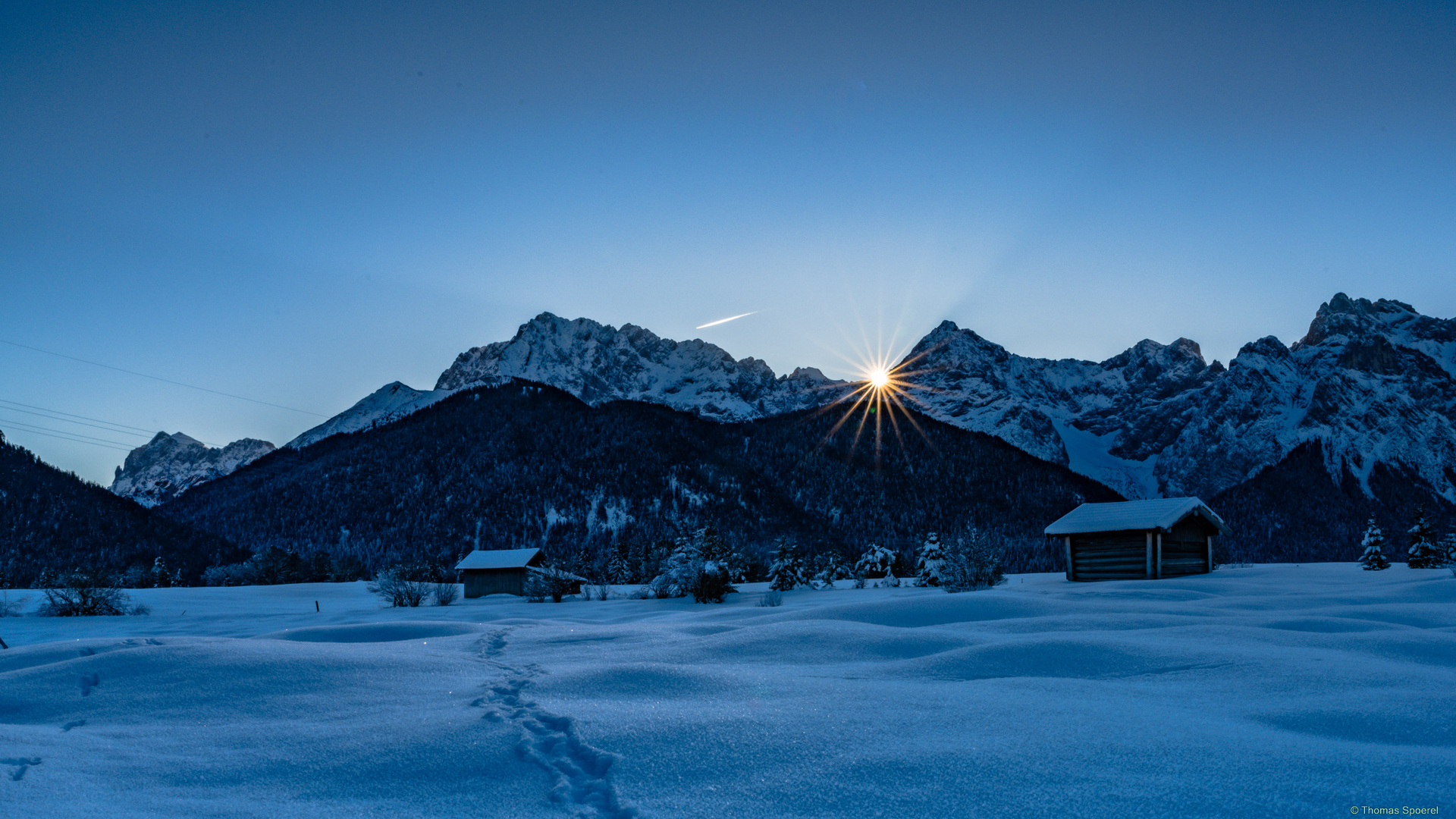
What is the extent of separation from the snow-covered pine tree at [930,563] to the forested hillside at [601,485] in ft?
204

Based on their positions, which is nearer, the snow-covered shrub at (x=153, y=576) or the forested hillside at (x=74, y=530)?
the snow-covered shrub at (x=153, y=576)

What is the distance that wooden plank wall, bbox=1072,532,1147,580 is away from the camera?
88.7 feet

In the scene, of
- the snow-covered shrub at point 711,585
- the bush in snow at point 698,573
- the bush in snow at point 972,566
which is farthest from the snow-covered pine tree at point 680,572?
the bush in snow at point 972,566

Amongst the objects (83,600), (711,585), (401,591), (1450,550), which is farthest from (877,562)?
(83,600)

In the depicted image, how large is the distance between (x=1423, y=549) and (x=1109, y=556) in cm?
1651

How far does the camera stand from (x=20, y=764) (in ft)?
15.1

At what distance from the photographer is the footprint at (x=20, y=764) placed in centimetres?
431

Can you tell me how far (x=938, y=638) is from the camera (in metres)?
9.93

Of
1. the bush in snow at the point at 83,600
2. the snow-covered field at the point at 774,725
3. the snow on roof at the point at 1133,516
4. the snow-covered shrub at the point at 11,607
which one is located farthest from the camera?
the snow-covered shrub at the point at 11,607

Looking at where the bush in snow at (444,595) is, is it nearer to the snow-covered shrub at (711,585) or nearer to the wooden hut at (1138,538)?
the snow-covered shrub at (711,585)

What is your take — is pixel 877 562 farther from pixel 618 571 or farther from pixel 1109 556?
pixel 618 571

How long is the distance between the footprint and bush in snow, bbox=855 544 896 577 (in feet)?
145

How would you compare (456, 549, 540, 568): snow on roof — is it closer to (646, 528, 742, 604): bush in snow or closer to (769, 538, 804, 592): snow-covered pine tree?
(646, 528, 742, 604): bush in snow

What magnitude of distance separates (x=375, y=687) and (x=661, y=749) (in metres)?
4.18
